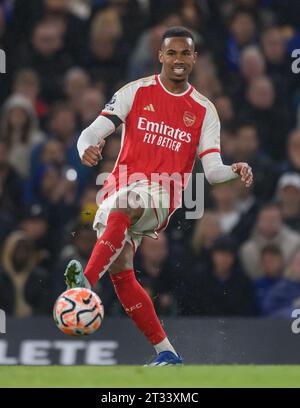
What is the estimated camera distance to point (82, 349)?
10.6m

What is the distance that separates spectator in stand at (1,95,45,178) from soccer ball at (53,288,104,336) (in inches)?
189

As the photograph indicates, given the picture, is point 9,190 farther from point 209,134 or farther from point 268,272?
point 209,134

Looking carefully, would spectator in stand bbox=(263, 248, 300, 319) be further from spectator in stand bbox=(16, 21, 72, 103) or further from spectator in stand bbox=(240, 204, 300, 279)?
spectator in stand bbox=(16, 21, 72, 103)

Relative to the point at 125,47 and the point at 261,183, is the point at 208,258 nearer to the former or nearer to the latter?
the point at 261,183

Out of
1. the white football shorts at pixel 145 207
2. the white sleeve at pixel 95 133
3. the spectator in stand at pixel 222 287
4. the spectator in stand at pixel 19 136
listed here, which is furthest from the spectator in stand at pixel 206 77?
the white football shorts at pixel 145 207

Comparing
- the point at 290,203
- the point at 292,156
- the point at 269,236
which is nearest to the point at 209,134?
the point at 269,236

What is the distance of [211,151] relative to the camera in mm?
9016

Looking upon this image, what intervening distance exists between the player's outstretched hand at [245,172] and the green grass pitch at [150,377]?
1.32 metres

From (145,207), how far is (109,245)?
41 centimetres

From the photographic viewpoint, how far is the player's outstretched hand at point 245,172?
27.7 feet

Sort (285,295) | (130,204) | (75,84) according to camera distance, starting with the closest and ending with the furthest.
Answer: (130,204) < (285,295) < (75,84)

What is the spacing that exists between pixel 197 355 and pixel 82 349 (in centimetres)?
109

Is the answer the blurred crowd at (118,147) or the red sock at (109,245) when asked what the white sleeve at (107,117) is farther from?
the blurred crowd at (118,147)

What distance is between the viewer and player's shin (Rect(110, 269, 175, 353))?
896 cm
